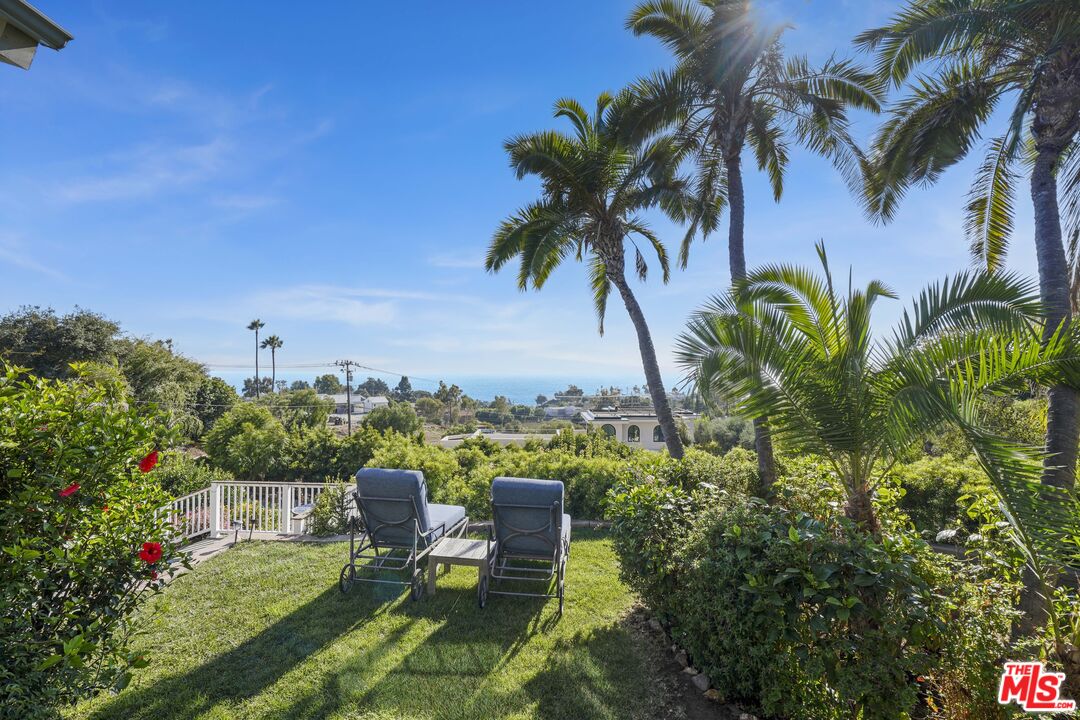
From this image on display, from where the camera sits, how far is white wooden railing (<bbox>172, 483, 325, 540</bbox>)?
21.6 ft

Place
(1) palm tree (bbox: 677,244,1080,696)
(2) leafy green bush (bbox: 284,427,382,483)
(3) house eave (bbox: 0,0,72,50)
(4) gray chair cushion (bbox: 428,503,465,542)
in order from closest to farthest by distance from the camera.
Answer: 1. (3) house eave (bbox: 0,0,72,50)
2. (1) palm tree (bbox: 677,244,1080,696)
3. (4) gray chair cushion (bbox: 428,503,465,542)
4. (2) leafy green bush (bbox: 284,427,382,483)

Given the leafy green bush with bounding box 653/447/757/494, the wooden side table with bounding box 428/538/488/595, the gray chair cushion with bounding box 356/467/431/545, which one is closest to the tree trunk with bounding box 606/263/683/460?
the leafy green bush with bounding box 653/447/757/494

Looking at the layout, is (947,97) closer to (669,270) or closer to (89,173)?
(669,270)

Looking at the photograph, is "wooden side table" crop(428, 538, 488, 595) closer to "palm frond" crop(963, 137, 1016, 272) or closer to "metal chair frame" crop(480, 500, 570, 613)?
"metal chair frame" crop(480, 500, 570, 613)

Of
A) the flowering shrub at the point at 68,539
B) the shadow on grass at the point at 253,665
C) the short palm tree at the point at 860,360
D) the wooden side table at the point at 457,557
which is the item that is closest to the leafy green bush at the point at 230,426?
the shadow on grass at the point at 253,665

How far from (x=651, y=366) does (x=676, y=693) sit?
5.89 metres

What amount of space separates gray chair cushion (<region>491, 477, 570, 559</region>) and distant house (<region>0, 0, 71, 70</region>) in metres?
4.23

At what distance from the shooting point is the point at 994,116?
18.9 ft

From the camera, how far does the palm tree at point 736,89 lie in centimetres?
683

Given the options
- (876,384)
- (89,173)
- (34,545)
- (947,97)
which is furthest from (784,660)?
(89,173)

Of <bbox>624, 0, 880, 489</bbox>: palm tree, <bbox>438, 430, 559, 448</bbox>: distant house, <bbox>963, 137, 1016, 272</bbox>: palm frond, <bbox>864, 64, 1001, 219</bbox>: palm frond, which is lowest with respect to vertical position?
<bbox>438, 430, 559, 448</bbox>: distant house

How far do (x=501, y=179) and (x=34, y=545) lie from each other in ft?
29.6

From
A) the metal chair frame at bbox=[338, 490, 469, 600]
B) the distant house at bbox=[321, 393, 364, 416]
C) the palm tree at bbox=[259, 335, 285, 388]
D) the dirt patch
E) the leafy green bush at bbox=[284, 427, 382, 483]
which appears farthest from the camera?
the distant house at bbox=[321, 393, 364, 416]

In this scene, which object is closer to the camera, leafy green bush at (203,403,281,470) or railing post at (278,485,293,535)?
railing post at (278,485,293,535)
